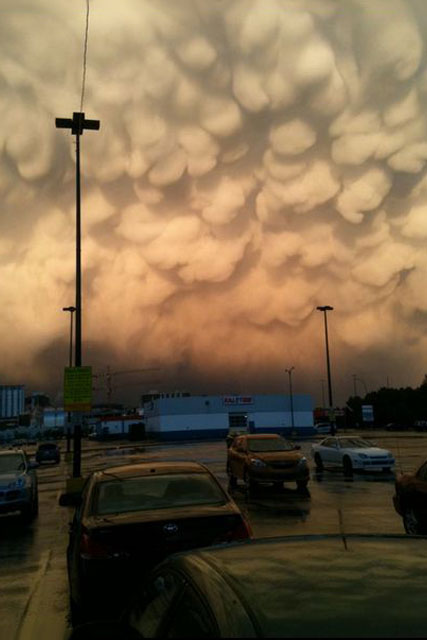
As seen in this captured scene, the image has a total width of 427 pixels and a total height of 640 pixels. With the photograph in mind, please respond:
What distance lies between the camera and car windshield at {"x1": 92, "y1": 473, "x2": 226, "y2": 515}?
6.31 m

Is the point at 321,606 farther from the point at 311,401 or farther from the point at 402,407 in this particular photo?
the point at 402,407

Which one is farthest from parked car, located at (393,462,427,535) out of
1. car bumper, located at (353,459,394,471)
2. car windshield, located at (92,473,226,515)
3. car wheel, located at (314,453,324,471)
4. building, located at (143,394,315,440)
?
building, located at (143,394,315,440)

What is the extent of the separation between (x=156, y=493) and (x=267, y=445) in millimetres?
13132

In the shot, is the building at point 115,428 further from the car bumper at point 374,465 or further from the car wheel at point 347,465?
the car bumper at point 374,465

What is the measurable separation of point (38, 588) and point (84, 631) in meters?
5.33

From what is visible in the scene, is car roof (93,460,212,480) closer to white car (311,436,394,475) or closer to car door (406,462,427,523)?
car door (406,462,427,523)

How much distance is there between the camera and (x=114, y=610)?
532cm

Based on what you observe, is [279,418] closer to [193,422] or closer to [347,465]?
[193,422]

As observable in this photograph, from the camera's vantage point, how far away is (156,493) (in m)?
6.63

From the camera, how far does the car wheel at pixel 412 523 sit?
9.61 metres

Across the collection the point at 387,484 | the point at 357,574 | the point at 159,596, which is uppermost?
the point at 357,574

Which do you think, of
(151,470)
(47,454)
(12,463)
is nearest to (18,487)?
(12,463)

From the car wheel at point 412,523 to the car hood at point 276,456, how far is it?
771 cm

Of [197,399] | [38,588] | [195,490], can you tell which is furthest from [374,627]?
[197,399]
